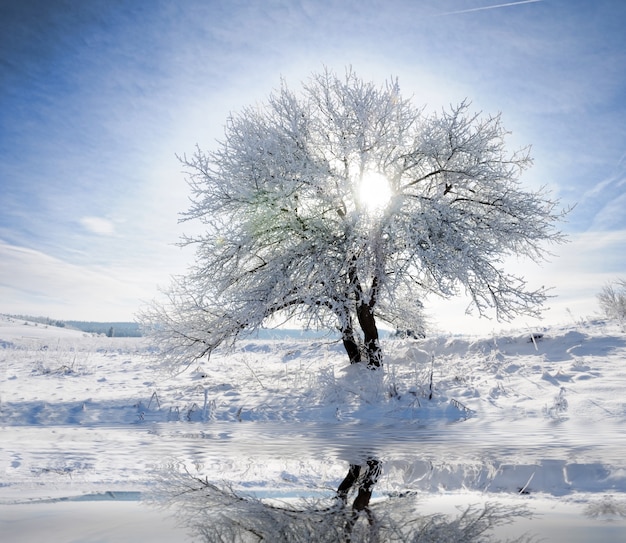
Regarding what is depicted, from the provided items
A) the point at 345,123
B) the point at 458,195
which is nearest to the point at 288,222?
the point at 345,123

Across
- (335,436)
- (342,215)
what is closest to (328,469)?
(335,436)

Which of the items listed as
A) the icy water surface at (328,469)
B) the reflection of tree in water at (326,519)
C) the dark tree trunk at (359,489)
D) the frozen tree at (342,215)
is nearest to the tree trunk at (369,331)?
the frozen tree at (342,215)

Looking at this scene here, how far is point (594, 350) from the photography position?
1178 centimetres

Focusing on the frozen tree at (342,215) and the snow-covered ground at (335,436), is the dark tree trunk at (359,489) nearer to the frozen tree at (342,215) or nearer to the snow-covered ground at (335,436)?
the snow-covered ground at (335,436)

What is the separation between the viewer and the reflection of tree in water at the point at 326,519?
214cm

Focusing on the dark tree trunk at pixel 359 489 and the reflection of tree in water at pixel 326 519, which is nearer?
the reflection of tree in water at pixel 326 519

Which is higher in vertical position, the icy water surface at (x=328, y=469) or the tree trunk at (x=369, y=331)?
the tree trunk at (x=369, y=331)

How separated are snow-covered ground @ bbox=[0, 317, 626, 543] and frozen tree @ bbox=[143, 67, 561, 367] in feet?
5.64

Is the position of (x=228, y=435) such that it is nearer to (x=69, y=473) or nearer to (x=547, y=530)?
(x=69, y=473)

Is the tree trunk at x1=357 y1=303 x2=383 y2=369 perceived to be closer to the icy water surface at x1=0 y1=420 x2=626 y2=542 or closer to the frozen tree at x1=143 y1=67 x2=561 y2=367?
the frozen tree at x1=143 y1=67 x2=561 y2=367

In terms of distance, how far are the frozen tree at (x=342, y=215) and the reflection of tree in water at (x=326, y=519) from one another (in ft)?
25.8

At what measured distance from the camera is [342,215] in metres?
11.9

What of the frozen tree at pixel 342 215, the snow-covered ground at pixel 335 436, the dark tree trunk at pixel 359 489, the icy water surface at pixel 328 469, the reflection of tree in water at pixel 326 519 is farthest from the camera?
the frozen tree at pixel 342 215

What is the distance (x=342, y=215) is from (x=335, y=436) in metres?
6.53
